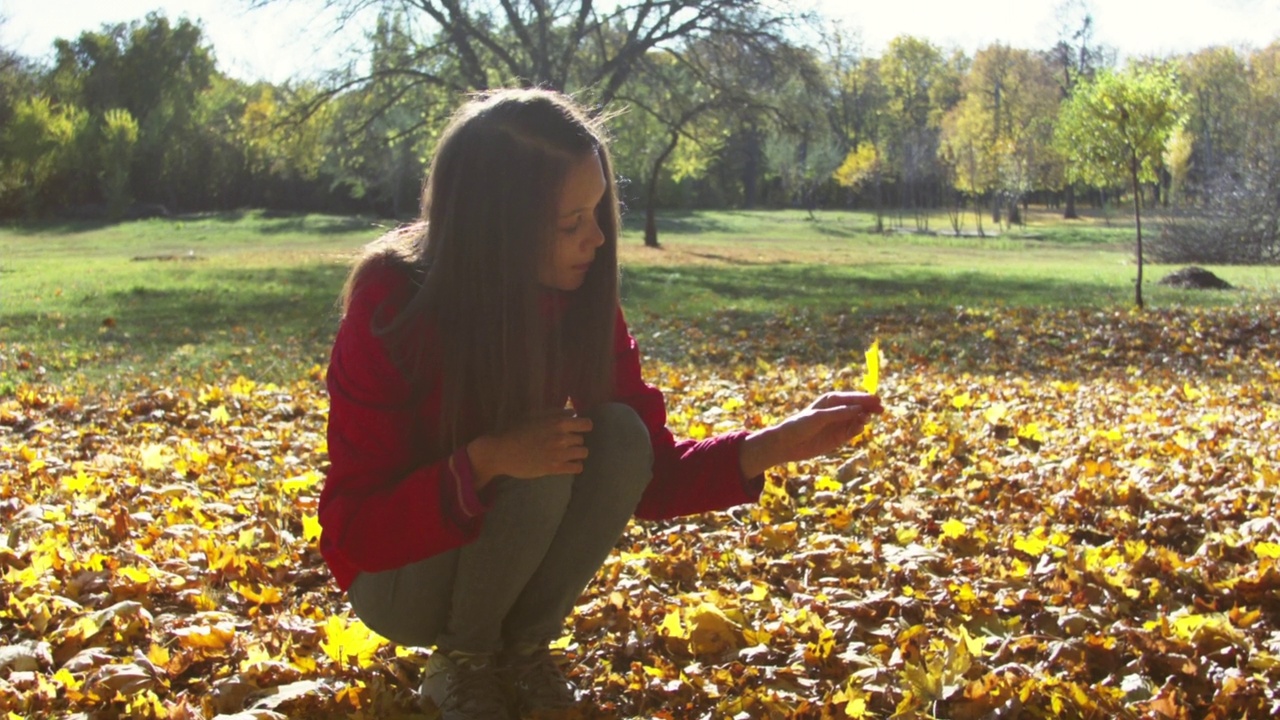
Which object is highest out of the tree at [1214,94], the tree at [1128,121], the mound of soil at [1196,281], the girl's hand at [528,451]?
the tree at [1214,94]

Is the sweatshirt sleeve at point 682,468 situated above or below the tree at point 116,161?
below

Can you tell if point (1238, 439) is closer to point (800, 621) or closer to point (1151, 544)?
point (1151, 544)

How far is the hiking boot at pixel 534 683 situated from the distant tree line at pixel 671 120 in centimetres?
156

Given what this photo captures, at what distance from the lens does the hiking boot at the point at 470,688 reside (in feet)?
7.91

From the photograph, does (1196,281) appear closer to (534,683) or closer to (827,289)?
(827,289)

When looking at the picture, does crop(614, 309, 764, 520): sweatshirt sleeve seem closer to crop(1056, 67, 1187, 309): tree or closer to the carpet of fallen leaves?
the carpet of fallen leaves

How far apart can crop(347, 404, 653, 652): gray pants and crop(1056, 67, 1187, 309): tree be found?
43.0 ft

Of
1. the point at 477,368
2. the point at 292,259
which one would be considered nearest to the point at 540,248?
the point at 477,368

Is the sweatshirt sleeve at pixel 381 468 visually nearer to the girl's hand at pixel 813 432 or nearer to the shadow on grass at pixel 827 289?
the girl's hand at pixel 813 432

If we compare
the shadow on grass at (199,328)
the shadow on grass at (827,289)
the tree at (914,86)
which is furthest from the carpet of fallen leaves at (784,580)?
the tree at (914,86)

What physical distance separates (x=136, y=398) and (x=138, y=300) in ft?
30.1

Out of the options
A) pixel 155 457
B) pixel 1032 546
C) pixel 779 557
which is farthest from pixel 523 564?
pixel 155 457

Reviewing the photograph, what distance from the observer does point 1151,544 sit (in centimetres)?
371

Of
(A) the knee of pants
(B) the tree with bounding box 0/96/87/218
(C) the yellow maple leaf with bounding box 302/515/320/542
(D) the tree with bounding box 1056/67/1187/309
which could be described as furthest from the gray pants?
(B) the tree with bounding box 0/96/87/218
